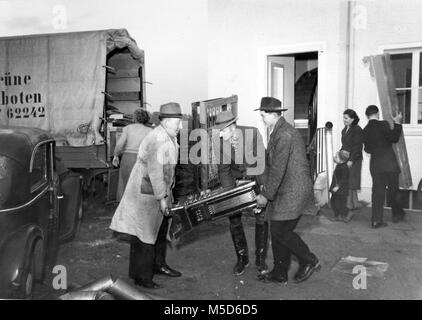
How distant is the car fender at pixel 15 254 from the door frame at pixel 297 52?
5985mm

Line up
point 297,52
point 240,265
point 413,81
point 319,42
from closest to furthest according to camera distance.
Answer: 1. point 240,265
2. point 413,81
3. point 319,42
4. point 297,52

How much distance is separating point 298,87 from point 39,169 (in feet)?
26.6

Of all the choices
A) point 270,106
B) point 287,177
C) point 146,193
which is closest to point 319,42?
point 270,106

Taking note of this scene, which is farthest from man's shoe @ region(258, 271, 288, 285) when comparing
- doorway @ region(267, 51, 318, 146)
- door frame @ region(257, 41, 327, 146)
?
doorway @ region(267, 51, 318, 146)

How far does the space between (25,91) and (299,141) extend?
5.74 m

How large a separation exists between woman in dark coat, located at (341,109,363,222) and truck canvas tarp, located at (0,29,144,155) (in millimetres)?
4009

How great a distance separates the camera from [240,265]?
5.32 meters

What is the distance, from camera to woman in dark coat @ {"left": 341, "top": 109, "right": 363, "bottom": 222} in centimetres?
741

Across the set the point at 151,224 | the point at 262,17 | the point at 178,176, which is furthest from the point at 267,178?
the point at 262,17

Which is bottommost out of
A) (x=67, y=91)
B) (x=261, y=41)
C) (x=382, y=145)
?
(x=382, y=145)

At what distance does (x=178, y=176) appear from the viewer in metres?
8.87

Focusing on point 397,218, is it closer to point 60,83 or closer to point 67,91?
point 67,91

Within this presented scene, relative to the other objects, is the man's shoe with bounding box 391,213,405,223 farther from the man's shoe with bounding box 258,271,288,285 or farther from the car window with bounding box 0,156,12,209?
the car window with bounding box 0,156,12,209
